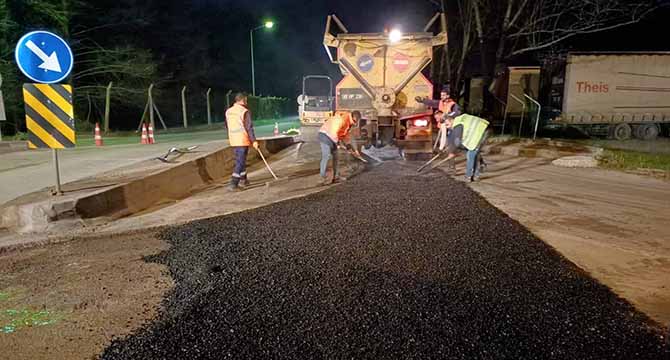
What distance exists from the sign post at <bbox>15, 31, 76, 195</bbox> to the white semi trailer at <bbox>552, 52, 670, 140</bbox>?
14.4 meters

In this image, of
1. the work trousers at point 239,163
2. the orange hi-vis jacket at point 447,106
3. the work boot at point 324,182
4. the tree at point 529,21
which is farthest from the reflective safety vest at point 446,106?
the tree at point 529,21

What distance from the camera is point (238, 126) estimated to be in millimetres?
6590

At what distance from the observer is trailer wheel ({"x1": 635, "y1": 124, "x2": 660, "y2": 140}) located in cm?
1495

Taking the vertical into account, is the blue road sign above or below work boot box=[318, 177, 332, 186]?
above

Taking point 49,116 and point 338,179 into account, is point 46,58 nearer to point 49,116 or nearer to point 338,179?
point 49,116

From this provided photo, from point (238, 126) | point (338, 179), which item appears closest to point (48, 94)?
point (238, 126)

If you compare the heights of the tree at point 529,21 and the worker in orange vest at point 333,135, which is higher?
the tree at point 529,21

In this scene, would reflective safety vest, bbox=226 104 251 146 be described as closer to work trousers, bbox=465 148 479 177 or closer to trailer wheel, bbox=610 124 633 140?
work trousers, bbox=465 148 479 177

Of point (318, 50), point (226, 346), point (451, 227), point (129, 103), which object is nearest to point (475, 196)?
point (451, 227)

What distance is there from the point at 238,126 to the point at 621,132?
46.2ft

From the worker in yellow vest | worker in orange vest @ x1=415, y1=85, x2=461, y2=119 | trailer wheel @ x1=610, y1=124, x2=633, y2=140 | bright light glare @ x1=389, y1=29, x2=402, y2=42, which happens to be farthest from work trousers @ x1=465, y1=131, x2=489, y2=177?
trailer wheel @ x1=610, y1=124, x2=633, y2=140

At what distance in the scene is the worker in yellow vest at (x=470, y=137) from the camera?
692 cm

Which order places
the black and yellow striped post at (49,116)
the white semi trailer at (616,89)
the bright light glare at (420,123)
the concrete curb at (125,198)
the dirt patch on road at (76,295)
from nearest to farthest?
the dirt patch on road at (76,295) < the concrete curb at (125,198) < the black and yellow striped post at (49,116) < the bright light glare at (420,123) < the white semi trailer at (616,89)

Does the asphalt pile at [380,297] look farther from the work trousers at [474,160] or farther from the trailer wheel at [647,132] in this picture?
the trailer wheel at [647,132]
